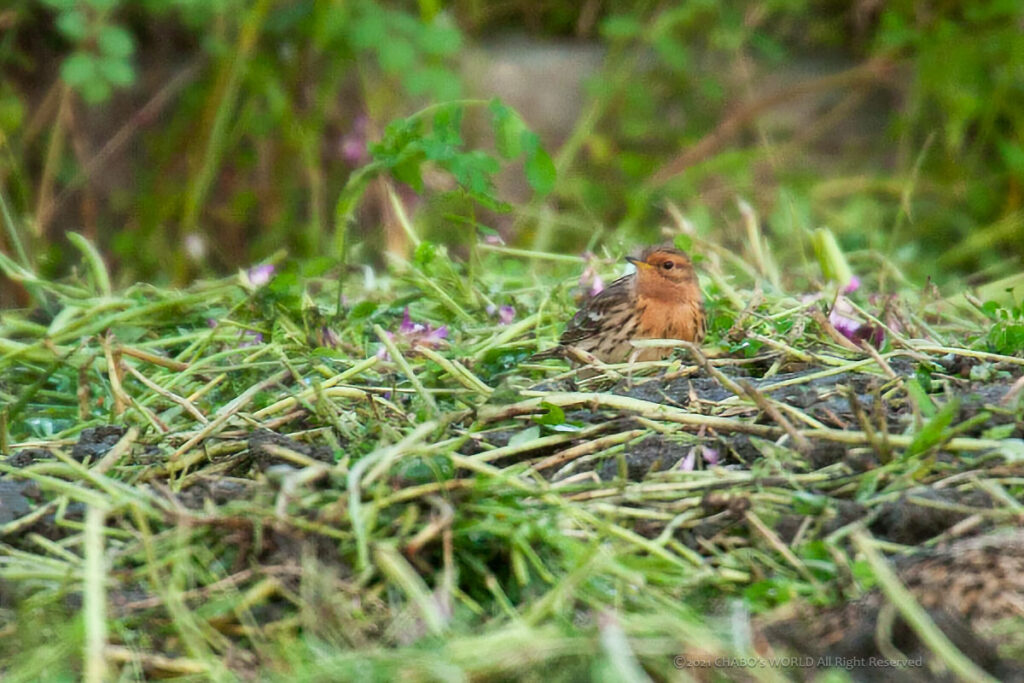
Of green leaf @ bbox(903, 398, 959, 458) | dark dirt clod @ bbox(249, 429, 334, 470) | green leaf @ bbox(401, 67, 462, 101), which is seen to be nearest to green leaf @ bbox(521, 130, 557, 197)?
dark dirt clod @ bbox(249, 429, 334, 470)

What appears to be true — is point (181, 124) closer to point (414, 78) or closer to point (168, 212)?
point (168, 212)

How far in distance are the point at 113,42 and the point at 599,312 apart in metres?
3.34

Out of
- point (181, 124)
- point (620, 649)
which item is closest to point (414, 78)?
point (181, 124)

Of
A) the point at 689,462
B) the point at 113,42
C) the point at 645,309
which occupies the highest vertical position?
the point at 113,42

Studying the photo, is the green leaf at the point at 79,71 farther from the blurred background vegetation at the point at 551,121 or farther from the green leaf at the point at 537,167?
the green leaf at the point at 537,167

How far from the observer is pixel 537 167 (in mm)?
3768

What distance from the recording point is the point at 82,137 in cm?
803

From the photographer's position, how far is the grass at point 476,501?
2156 millimetres

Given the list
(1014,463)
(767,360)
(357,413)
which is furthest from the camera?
(767,360)

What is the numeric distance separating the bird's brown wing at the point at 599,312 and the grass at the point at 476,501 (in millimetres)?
481

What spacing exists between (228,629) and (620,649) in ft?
2.47

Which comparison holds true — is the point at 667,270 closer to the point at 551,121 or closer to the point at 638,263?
the point at 638,263

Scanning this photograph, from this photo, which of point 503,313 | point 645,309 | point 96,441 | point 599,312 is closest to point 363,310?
point 503,313

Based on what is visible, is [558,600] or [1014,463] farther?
[1014,463]
